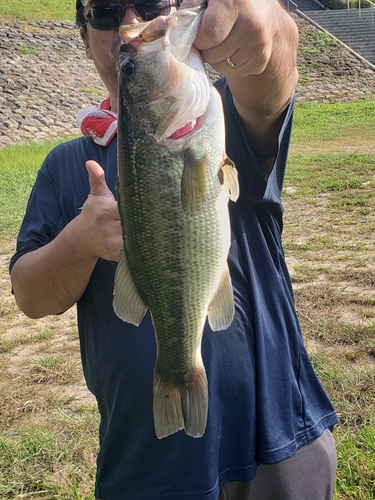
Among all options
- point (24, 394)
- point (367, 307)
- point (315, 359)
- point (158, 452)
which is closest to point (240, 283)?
point (158, 452)

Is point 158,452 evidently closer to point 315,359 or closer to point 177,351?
point 177,351

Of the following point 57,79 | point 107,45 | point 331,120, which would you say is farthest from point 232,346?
point 57,79

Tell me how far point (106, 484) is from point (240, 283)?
0.92 meters

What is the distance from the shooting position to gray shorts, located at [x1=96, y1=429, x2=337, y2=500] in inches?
75.7

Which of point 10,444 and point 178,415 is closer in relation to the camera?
point 178,415

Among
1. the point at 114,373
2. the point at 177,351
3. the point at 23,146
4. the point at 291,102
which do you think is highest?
the point at 291,102

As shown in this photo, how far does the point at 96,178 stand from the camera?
165 centimetres

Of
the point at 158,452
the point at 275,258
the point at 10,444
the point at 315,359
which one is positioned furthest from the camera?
the point at 315,359

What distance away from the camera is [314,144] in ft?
43.9

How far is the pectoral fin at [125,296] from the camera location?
5.37 feet

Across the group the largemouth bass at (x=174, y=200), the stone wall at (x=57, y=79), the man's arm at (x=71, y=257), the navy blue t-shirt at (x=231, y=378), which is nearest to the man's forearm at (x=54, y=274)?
the man's arm at (x=71, y=257)

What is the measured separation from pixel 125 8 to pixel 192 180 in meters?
1.00

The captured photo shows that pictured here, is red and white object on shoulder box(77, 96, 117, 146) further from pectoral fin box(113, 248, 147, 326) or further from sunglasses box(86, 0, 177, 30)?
pectoral fin box(113, 248, 147, 326)

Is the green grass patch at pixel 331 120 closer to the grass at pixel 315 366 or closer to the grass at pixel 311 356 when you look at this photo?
the grass at pixel 311 356
